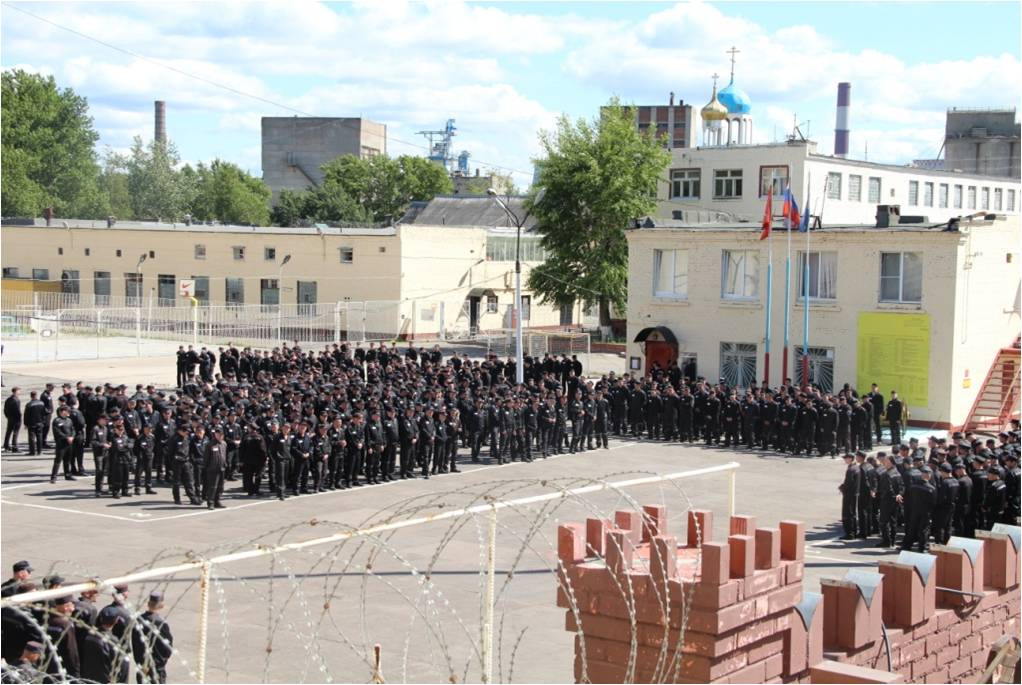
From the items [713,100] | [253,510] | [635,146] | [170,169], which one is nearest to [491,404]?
[253,510]

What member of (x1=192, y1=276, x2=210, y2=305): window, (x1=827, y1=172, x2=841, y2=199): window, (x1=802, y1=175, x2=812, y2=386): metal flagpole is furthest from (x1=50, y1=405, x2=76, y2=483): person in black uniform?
(x1=827, y1=172, x2=841, y2=199): window

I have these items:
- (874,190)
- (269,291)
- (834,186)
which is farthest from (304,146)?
(834,186)

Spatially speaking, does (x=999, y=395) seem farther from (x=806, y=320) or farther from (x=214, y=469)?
(x=214, y=469)

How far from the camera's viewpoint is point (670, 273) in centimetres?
3619

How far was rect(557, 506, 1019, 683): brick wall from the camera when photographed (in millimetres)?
7398

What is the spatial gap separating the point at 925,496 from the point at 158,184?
10143 centimetres

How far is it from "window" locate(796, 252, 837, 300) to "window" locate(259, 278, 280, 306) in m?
26.0

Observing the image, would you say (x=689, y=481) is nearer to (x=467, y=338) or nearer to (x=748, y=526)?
(x=748, y=526)

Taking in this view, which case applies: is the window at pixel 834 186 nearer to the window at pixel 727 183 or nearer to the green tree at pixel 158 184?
the window at pixel 727 183

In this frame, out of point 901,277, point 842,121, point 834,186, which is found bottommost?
point 901,277

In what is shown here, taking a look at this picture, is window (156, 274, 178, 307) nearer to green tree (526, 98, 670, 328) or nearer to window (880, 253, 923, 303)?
green tree (526, 98, 670, 328)

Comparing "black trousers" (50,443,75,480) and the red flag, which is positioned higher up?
the red flag

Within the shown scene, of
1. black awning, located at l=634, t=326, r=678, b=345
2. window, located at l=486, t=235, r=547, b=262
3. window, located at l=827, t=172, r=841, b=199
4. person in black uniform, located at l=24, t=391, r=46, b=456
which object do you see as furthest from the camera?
window, located at l=486, t=235, r=547, b=262

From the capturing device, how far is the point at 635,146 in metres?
50.2
